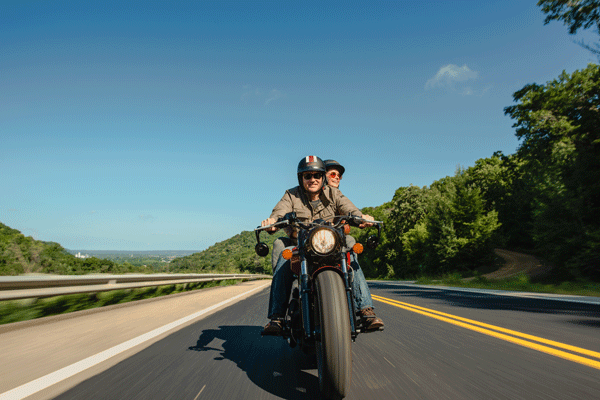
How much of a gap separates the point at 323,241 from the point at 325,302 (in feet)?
1.63

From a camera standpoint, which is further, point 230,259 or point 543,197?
point 230,259

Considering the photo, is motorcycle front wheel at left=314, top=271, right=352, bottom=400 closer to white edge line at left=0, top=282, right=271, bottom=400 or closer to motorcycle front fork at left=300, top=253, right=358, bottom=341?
motorcycle front fork at left=300, top=253, right=358, bottom=341

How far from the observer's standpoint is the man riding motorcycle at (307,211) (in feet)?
11.7

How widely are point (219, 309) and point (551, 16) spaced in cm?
1732

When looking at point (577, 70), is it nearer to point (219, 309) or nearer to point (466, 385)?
point (219, 309)

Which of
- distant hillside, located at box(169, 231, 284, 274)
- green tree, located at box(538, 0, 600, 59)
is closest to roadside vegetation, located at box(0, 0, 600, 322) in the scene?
green tree, located at box(538, 0, 600, 59)

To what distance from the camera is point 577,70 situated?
32.8 metres

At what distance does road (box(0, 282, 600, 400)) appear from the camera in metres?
2.73

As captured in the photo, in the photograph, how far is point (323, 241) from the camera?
9.90ft

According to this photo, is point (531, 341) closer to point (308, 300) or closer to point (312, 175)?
point (308, 300)

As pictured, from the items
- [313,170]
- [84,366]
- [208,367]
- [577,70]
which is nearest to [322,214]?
[313,170]

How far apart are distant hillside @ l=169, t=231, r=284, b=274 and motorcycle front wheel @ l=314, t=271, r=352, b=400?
244ft

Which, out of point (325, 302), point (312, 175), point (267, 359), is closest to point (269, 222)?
point (312, 175)

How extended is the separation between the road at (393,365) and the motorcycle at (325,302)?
0.30m
